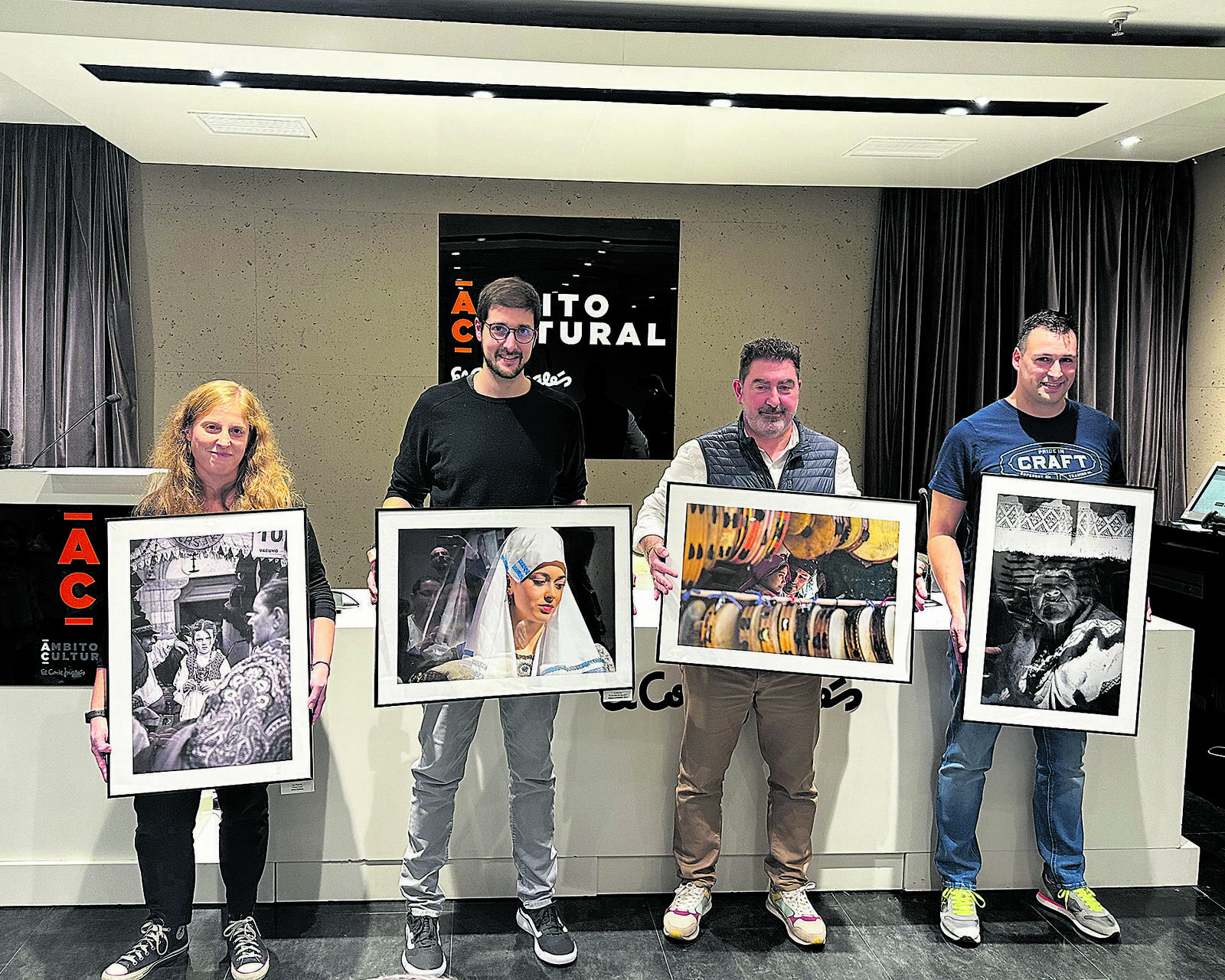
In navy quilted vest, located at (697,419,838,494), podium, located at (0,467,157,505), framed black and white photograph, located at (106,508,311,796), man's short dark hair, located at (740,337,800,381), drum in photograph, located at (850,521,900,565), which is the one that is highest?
man's short dark hair, located at (740,337,800,381)

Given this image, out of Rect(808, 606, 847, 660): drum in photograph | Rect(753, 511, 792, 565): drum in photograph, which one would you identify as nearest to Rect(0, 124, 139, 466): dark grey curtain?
Rect(753, 511, 792, 565): drum in photograph

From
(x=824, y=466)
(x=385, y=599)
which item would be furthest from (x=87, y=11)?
(x=824, y=466)

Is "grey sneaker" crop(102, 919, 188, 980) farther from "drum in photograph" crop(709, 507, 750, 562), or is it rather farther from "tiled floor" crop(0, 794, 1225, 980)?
"drum in photograph" crop(709, 507, 750, 562)

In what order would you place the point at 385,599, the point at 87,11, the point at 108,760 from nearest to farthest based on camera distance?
the point at 108,760
the point at 385,599
the point at 87,11

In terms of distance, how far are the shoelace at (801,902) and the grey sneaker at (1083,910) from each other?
70 centimetres

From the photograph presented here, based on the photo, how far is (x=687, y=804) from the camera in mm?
2754

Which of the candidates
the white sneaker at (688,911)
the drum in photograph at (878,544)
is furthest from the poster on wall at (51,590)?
the drum in photograph at (878,544)

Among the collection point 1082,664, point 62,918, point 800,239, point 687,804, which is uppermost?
point 800,239

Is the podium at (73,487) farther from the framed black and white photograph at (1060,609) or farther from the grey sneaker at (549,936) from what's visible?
the framed black and white photograph at (1060,609)

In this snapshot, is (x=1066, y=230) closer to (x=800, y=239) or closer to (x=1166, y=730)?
(x=800, y=239)

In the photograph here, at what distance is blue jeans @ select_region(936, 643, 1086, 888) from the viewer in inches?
109

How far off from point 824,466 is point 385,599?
118 centimetres

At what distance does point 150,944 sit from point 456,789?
0.80 meters

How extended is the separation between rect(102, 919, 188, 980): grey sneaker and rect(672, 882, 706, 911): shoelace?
1.24 metres
